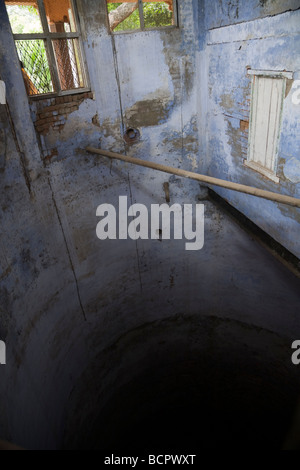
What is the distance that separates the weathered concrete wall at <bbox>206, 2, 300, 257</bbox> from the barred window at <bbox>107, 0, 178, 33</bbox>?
601 millimetres

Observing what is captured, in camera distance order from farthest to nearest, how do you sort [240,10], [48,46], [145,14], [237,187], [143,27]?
[145,14]
[143,27]
[48,46]
[240,10]
[237,187]

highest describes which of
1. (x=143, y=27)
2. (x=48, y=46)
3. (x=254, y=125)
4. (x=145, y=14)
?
(x=145, y=14)

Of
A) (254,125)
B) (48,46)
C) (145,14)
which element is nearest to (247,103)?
(254,125)

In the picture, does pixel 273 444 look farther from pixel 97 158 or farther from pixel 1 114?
pixel 1 114

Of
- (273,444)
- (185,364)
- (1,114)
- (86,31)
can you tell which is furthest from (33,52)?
(273,444)

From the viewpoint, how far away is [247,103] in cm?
414

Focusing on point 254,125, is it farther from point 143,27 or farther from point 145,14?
point 145,14

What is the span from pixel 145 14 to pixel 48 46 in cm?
164

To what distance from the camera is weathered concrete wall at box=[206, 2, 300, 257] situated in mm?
3377

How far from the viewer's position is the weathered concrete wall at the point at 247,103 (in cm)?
338

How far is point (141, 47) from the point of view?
464cm

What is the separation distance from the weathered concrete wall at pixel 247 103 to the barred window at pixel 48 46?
1.95 meters

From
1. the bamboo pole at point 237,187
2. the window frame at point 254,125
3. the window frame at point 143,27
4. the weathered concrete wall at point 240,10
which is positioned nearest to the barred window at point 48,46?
the window frame at point 143,27

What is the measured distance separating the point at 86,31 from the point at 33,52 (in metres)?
0.77
